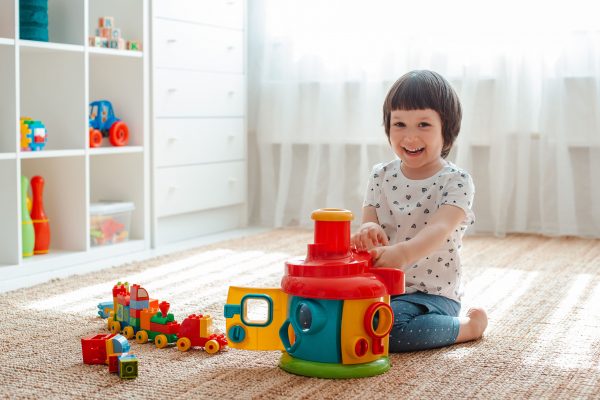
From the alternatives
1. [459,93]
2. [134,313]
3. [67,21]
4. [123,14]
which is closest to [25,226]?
[67,21]

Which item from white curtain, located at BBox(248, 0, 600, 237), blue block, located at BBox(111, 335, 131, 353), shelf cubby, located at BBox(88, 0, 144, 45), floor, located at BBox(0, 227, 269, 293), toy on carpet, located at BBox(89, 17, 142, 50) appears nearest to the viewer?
blue block, located at BBox(111, 335, 131, 353)

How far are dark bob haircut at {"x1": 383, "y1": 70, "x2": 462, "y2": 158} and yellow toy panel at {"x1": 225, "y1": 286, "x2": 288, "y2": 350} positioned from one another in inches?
16.9

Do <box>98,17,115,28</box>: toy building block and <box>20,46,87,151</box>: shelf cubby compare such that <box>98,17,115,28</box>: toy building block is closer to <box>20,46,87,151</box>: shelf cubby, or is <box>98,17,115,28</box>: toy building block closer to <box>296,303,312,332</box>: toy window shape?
<box>20,46,87,151</box>: shelf cubby

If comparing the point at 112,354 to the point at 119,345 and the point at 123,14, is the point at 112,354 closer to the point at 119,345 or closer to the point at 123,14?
the point at 119,345

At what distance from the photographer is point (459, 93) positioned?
3.11 m

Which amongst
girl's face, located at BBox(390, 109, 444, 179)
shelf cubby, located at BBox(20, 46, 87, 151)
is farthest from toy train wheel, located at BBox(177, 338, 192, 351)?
shelf cubby, located at BBox(20, 46, 87, 151)

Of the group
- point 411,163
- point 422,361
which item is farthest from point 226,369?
point 411,163

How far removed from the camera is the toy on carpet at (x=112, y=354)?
1319mm

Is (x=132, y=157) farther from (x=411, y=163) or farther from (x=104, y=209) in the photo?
(x=411, y=163)

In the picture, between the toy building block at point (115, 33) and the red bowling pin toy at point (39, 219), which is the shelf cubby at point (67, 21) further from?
the red bowling pin toy at point (39, 219)

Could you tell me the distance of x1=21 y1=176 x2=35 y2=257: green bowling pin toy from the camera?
234cm

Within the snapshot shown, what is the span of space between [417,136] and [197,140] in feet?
5.16

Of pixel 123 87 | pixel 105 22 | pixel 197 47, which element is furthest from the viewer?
pixel 197 47

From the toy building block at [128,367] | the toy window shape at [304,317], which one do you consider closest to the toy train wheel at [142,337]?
the toy building block at [128,367]
